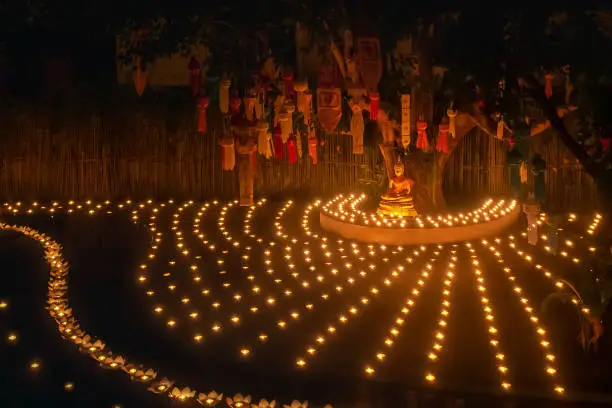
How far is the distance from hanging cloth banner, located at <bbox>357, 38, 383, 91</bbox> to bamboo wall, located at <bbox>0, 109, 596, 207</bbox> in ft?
10.2

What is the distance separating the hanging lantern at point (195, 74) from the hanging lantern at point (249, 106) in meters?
0.33

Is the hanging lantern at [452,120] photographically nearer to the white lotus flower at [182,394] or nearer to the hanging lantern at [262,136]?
the hanging lantern at [262,136]

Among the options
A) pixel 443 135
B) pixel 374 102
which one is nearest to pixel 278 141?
pixel 374 102

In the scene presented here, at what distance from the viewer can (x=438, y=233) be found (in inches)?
227

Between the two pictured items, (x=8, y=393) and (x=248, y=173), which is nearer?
(x=8, y=393)

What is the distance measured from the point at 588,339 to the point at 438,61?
1528 mm

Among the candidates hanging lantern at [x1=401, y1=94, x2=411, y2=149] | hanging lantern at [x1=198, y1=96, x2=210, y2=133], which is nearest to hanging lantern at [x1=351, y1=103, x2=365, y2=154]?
hanging lantern at [x1=401, y1=94, x2=411, y2=149]

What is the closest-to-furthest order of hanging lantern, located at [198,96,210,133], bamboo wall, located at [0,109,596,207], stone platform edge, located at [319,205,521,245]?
hanging lantern, located at [198,96,210,133], stone platform edge, located at [319,205,521,245], bamboo wall, located at [0,109,596,207]

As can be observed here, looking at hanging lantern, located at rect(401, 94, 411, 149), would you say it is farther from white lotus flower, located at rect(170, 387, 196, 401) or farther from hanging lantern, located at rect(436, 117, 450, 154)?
white lotus flower, located at rect(170, 387, 196, 401)

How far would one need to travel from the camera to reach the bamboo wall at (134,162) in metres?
7.56

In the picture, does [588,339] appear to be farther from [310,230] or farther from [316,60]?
[316,60]

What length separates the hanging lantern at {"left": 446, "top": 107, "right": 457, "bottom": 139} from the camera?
5.63 meters

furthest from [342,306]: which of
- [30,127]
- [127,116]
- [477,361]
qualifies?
[30,127]

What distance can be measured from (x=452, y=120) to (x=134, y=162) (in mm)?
3745
